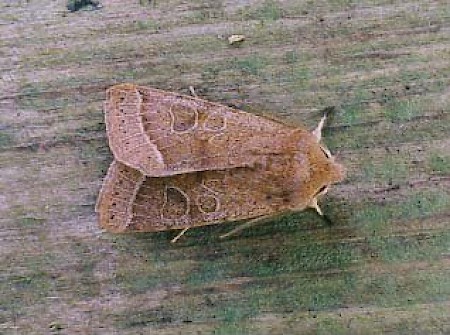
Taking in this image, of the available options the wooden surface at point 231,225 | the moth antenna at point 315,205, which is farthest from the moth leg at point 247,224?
the moth antenna at point 315,205

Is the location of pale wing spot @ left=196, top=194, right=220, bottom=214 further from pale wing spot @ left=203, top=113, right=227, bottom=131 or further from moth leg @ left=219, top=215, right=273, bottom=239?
pale wing spot @ left=203, top=113, right=227, bottom=131

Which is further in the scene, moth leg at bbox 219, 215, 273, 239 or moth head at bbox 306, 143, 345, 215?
moth leg at bbox 219, 215, 273, 239

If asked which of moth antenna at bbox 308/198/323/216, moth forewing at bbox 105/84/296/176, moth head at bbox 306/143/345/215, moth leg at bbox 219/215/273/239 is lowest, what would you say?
moth leg at bbox 219/215/273/239

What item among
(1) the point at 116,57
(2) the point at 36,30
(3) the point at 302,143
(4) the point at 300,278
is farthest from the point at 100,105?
(4) the point at 300,278

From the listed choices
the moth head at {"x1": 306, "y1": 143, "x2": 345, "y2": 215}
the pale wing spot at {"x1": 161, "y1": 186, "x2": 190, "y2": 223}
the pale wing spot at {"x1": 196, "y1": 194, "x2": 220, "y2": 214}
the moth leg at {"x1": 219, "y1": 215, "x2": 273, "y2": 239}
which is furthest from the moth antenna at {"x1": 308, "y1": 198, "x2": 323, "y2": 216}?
the pale wing spot at {"x1": 161, "y1": 186, "x2": 190, "y2": 223}

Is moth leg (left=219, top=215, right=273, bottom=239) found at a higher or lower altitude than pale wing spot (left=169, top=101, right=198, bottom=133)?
lower

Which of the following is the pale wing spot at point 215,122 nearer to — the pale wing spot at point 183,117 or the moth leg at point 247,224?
the pale wing spot at point 183,117

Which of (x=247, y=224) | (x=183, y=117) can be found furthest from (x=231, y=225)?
(x=183, y=117)
